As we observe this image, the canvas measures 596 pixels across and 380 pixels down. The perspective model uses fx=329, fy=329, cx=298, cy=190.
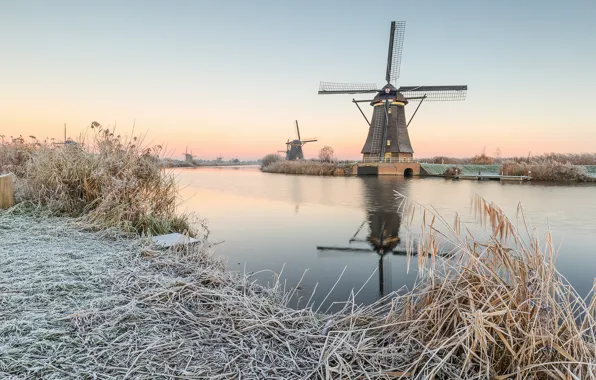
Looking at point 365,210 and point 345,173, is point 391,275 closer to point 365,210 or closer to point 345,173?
point 365,210

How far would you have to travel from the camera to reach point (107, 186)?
15.8 ft

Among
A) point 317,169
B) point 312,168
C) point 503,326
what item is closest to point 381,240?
point 503,326

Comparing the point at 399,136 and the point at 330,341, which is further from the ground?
the point at 399,136

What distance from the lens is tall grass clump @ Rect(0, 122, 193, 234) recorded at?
15.2ft

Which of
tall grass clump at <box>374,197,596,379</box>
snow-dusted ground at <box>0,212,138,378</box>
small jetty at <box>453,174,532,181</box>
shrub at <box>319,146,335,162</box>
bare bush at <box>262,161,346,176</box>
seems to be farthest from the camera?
shrub at <box>319,146,335,162</box>

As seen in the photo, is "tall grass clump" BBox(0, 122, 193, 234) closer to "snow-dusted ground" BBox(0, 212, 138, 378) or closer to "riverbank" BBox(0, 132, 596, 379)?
"snow-dusted ground" BBox(0, 212, 138, 378)

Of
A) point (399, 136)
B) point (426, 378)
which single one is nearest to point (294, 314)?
point (426, 378)

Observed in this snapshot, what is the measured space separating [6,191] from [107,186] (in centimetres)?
166

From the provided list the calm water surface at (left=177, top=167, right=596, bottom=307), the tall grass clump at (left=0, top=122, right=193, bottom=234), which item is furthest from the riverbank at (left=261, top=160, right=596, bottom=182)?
the tall grass clump at (left=0, top=122, right=193, bottom=234)

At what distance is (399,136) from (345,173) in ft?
17.8

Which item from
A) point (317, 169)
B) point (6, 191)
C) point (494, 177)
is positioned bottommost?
point (6, 191)

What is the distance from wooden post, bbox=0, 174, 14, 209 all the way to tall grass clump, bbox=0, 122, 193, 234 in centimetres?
29

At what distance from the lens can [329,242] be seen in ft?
18.0

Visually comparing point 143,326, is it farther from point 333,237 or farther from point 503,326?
point 333,237
